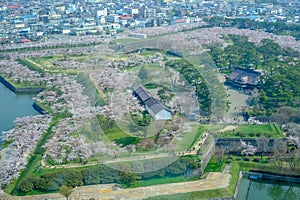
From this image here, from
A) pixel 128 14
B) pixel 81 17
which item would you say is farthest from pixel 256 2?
pixel 81 17

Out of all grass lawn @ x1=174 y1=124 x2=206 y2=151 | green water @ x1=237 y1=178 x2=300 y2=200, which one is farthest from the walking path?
grass lawn @ x1=174 y1=124 x2=206 y2=151

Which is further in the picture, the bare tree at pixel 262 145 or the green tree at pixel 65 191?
the bare tree at pixel 262 145

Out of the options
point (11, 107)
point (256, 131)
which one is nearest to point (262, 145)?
point (256, 131)

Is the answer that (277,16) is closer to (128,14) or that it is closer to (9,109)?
(128,14)

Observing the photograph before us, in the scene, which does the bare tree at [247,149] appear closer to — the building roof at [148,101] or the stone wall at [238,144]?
the stone wall at [238,144]

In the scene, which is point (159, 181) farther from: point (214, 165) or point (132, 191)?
point (214, 165)

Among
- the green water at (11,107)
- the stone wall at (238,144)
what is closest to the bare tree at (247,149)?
the stone wall at (238,144)
